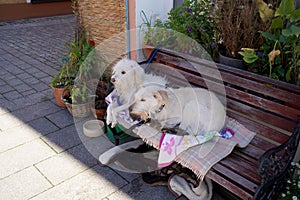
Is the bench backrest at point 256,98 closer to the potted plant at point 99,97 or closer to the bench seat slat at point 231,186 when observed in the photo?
the bench seat slat at point 231,186

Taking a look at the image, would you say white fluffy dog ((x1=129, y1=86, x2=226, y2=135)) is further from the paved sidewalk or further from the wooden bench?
the paved sidewalk

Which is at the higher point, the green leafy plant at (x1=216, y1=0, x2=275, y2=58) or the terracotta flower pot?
the green leafy plant at (x1=216, y1=0, x2=275, y2=58)

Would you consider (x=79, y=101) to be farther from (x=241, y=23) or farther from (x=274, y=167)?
(x=274, y=167)

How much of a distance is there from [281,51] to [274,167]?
953 mm

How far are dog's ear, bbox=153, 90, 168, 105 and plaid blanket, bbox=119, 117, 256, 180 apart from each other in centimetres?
24

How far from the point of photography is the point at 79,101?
288 centimetres

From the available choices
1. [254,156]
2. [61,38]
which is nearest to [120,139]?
[254,156]

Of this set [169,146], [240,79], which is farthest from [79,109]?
[240,79]

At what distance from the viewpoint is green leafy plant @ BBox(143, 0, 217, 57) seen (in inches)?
104

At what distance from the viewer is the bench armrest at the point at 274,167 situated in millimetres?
1479

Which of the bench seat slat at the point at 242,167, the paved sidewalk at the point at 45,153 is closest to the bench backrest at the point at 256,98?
the bench seat slat at the point at 242,167

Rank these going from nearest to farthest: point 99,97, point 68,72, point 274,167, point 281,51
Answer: point 274,167 < point 281,51 < point 99,97 < point 68,72

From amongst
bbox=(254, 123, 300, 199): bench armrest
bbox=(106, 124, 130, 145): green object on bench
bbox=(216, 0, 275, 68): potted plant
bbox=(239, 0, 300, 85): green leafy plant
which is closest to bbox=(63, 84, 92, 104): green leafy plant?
bbox=(106, 124, 130, 145): green object on bench

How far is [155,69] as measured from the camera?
264 centimetres
